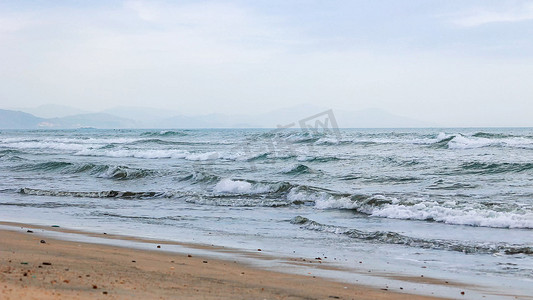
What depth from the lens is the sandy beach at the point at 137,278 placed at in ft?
14.5

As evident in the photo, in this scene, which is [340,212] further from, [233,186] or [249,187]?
[233,186]

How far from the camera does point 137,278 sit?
5.18m

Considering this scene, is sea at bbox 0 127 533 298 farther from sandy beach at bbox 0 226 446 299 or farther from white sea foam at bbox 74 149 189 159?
white sea foam at bbox 74 149 189 159

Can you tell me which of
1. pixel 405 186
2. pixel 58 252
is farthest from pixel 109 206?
pixel 405 186

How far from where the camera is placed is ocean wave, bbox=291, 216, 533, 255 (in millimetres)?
8148

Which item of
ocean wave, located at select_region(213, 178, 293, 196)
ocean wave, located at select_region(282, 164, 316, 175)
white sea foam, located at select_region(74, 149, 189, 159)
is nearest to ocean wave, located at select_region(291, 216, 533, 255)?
ocean wave, located at select_region(213, 178, 293, 196)

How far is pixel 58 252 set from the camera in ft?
21.3

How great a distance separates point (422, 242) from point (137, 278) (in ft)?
17.3

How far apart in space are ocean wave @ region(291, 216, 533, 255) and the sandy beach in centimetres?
331

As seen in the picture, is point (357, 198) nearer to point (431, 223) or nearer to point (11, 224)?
point (431, 223)

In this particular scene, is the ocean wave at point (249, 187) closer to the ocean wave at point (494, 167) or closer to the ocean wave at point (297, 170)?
the ocean wave at point (297, 170)

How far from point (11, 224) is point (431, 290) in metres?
7.63

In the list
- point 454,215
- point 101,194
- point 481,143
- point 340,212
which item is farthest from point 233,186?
point 481,143

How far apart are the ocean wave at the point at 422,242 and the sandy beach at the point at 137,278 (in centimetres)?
331
